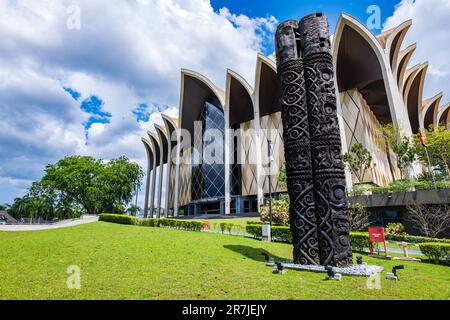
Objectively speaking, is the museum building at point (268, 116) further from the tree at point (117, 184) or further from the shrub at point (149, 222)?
the shrub at point (149, 222)

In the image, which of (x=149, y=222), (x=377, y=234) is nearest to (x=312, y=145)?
(x=377, y=234)

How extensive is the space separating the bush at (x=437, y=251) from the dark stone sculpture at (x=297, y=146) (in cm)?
587

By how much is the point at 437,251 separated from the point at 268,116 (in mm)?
31470

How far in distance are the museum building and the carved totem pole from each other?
15826 millimetres

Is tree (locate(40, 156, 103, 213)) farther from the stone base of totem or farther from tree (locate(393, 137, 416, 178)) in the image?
tree (locate(393, 137, 416, 178))

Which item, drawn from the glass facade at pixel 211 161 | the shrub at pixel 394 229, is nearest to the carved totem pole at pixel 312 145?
the shrub at pixel 394 229

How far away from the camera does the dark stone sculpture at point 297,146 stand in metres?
7.92

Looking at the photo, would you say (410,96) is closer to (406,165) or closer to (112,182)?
(406,165)

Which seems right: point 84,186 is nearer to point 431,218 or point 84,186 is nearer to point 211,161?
point 211,161

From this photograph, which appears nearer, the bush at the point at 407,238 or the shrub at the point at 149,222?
the bush at the point at 407,238

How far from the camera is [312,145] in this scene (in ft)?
27.7

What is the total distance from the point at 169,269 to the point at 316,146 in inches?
236

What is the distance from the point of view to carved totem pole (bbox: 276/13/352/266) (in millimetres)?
7707
